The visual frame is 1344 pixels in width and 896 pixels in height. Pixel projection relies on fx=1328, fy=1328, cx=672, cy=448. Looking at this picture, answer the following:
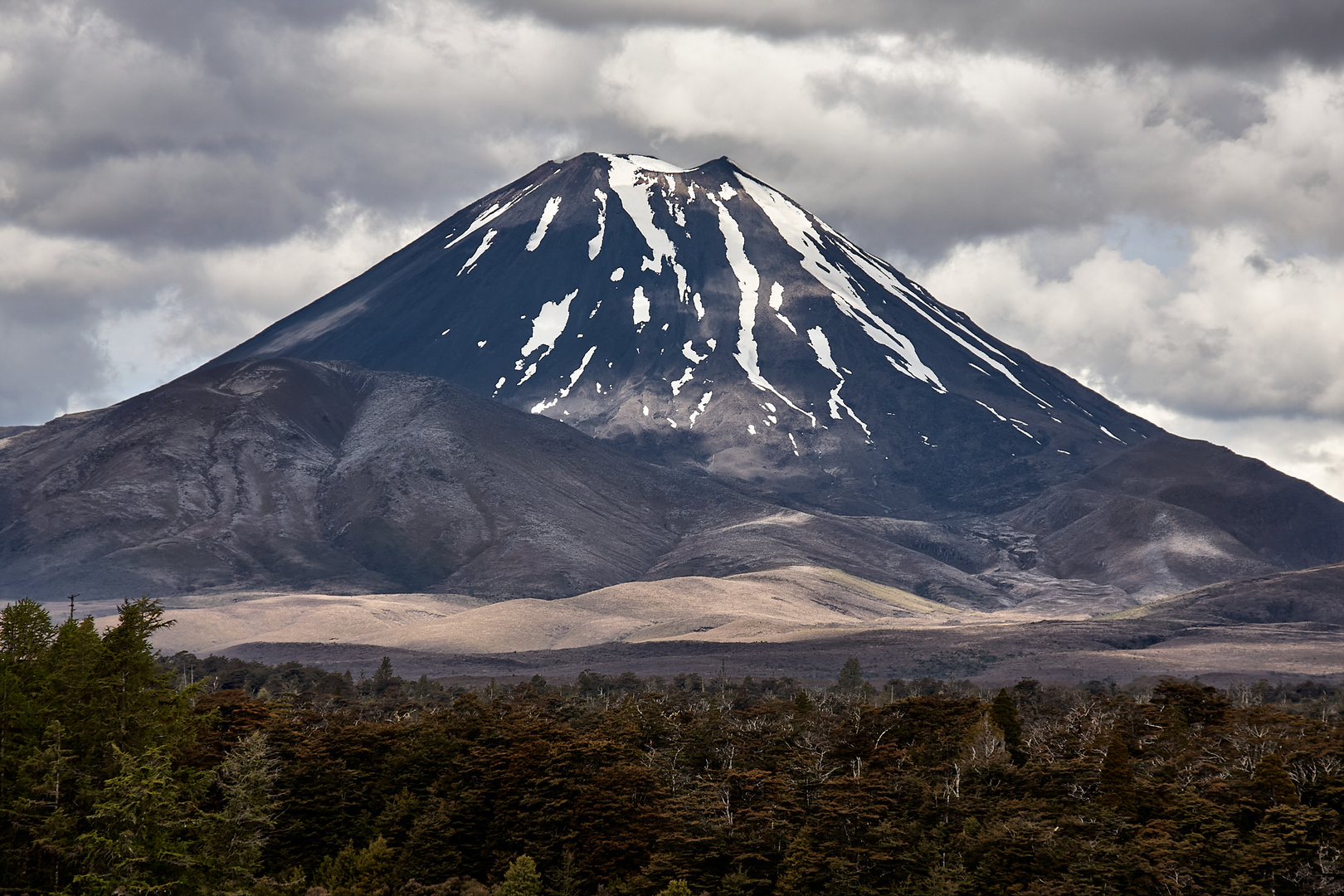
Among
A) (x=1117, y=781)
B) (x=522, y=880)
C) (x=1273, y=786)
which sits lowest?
(x=522, y=880)

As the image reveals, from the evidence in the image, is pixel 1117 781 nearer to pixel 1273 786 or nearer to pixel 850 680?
pixel 1273 786

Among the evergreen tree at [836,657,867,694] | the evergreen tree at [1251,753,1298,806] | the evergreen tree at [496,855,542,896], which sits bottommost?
the evergreen tree at [496,855,542,896]

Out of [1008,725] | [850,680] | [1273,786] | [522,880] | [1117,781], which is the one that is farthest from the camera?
[850,680]

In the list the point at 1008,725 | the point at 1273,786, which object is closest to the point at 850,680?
the point at 1008,725

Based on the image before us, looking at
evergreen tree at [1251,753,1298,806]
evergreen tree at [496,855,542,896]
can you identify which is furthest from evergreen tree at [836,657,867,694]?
evergreen tree at [496,855,542,896]

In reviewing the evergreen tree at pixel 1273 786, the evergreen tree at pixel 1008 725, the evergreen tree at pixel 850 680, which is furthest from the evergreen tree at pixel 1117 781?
the evergreen tree at pixel 850 680

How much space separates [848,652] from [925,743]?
305 ft

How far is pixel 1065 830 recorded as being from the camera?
51.7m

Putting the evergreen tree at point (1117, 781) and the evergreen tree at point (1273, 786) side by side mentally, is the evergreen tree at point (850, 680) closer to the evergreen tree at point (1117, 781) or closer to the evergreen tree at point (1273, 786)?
the evergreen tree at point (1117, 781)

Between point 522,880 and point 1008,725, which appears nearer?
point 522,880

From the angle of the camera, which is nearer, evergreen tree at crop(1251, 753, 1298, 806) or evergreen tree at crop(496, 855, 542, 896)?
evergreen tree at crop(496, 855, 542, 896)

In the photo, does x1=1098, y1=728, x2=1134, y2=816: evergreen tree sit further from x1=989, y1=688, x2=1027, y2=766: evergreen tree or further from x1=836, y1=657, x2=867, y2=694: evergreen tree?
x1=836, y1=657, x2=867, y2=694: evergreen tree

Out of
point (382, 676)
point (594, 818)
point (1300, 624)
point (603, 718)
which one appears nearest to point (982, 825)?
point (594, 818)

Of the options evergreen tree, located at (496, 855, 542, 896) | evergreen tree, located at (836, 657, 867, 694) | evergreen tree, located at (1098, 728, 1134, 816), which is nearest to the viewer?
evergreen tree, located at (496, 855, 542, 896)
